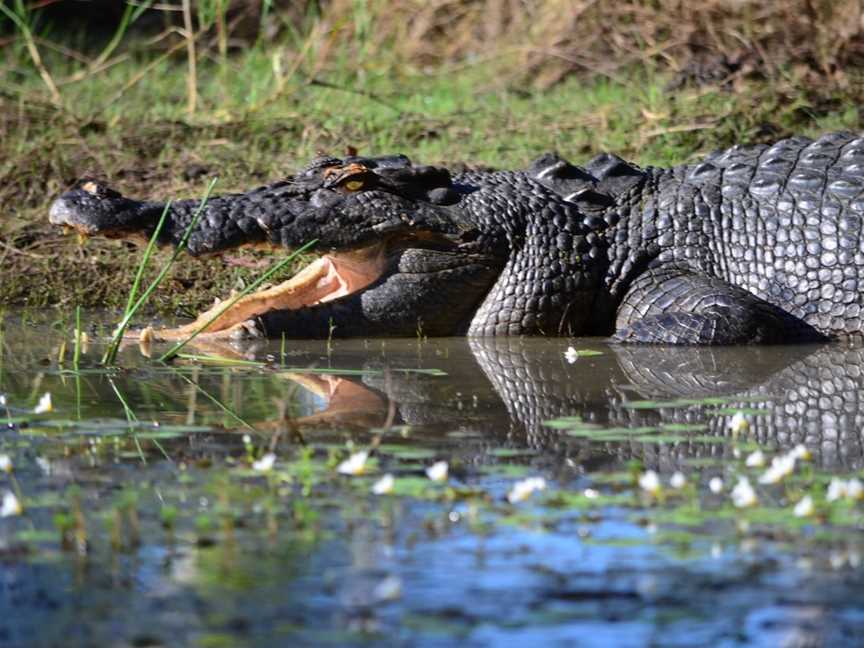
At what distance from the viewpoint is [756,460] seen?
379cm

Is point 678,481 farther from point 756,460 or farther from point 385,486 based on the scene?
point 385,486

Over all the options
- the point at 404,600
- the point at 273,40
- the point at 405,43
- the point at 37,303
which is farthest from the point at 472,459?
the point at 273,40

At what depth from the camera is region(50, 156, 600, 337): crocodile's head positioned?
21.6 feet

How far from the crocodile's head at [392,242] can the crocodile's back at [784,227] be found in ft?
1.81

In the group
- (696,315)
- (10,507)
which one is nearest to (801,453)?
(10,507)

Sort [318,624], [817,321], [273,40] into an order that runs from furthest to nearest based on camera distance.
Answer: [273,40]
[817,321]
[318,624]

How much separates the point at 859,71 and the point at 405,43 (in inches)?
165

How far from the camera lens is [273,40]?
1453 cm

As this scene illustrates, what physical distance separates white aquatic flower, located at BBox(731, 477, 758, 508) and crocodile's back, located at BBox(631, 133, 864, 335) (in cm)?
347

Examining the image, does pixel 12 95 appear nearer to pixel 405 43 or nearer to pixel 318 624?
pixel 405 43

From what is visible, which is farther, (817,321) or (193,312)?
(193,312)

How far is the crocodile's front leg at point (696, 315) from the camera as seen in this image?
6465 mm

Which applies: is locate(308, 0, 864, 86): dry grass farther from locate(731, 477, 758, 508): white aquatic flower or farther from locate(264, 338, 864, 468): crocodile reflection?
locate(731, 477, 758, 508): white aquatic flower

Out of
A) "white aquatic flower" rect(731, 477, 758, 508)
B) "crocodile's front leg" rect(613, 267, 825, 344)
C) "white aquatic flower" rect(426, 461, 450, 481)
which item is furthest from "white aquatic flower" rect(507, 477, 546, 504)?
"crocodile's front leg" rect(613, 267, 825, 344)
